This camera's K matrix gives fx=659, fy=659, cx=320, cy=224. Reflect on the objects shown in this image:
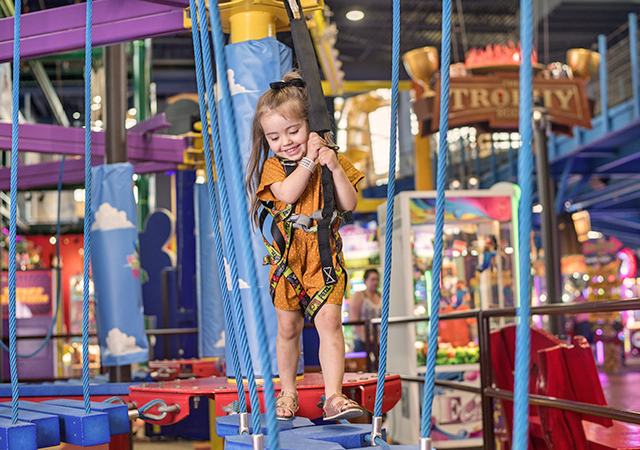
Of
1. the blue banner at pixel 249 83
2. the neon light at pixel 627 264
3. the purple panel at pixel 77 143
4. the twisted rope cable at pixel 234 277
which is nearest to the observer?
the twisted rope cable at pixel 234 277

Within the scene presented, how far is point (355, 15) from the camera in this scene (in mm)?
13203

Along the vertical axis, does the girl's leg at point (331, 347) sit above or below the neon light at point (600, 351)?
above

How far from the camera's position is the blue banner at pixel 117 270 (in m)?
4.04

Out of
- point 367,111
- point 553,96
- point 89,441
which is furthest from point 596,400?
point 367,111

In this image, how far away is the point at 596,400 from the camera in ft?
10.4

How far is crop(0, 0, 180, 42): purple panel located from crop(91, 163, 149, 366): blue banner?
3.37ft

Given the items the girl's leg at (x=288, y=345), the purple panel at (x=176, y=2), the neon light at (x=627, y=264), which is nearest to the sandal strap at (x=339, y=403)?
the girl's leg at (x=288, y=345)

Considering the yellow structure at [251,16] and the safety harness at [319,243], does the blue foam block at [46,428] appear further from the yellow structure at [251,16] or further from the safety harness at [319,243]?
the yellow structure at [251,16]

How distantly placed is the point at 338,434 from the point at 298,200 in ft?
2.31

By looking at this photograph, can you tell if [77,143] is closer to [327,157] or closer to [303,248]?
[303,248]

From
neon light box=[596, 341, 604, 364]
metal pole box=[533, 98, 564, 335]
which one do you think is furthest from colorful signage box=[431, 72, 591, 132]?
neon light box=[596, 341, 604, 364]

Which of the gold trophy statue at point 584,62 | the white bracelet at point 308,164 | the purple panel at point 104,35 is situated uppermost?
the gold trophy statue at point 584,62

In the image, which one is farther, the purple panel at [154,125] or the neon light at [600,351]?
the neon light at [600,351]

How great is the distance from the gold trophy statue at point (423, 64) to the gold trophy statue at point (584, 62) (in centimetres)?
173
